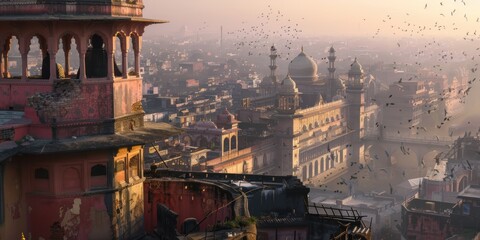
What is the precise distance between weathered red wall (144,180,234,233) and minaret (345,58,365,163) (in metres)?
58.4

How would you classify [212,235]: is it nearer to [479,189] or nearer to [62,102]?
[62,102]

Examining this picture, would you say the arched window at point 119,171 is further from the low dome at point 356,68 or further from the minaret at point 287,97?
the low dome at point 356,68

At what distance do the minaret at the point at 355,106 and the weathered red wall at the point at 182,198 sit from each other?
192 ft

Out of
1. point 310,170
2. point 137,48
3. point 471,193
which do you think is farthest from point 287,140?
point 137,48

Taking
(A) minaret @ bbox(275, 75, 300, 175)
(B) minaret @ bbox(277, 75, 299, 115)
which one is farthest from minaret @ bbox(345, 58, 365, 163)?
(A) minaret @ bbox(275, 75, 300, 175)

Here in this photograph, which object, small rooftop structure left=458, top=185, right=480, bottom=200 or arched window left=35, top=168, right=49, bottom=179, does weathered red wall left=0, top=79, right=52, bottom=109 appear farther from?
small rooftop structure left=458, top=185, right=480, bottom=200

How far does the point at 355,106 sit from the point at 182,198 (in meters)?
61.0

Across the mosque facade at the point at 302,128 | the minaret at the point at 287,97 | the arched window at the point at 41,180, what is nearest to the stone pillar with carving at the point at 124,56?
the arched window at the point at 41,180

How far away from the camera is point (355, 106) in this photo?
7219cm

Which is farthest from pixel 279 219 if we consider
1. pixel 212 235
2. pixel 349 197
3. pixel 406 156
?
pixel 406 156

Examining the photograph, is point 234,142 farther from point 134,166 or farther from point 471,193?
point 134,166

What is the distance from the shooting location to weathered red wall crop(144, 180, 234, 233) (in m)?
12.5

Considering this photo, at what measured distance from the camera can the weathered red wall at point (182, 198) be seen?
12531 millimetres

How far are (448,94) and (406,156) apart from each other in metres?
39.3
